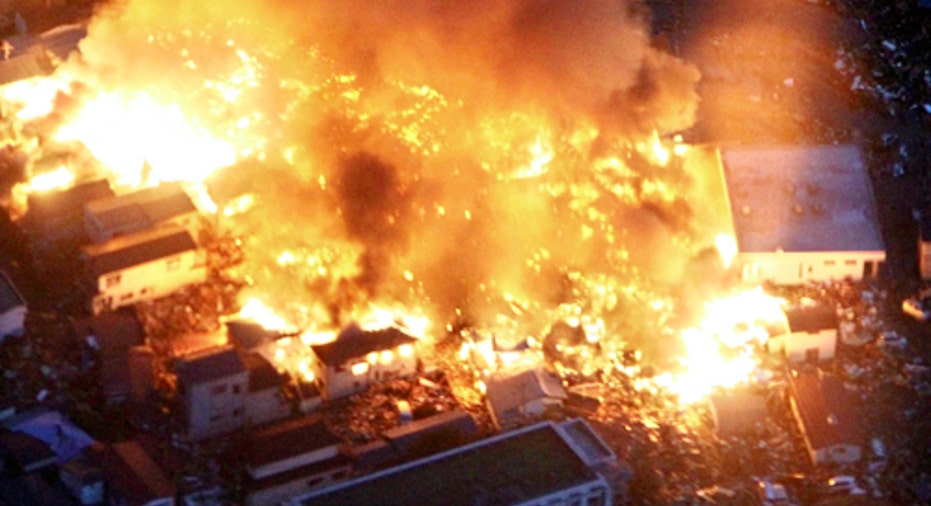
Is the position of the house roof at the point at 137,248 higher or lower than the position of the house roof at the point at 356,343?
higher

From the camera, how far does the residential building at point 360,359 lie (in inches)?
894

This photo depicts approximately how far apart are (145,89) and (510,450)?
1282 cm

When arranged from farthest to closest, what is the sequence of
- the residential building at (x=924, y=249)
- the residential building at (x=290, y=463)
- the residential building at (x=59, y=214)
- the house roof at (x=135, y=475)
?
the residential building at (x=924, y=249) < the residential building at (x=59, y=214) < the residential building at (x=290, y=463) < the house roof at (x=135, y=475)

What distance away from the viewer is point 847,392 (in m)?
22.4

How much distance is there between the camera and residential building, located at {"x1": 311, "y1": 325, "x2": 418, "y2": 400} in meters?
22.7

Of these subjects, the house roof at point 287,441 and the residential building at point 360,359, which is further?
the residential building at point 360,359

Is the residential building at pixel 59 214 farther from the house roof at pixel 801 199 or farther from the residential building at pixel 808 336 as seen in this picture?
the residential building at pixel 808 336

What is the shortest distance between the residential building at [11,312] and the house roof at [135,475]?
3490 millimetres

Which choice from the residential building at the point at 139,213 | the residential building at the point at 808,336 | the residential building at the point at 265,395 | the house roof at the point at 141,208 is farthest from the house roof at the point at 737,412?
the house roof at the point at 141,208

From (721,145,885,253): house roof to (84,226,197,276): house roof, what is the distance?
36.7 feet

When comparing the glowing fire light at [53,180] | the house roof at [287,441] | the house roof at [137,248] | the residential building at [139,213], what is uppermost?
the glowing fire light at [53,180]

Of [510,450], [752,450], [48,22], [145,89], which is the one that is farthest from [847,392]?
[48,22]

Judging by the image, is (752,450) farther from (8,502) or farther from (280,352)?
(8,502)

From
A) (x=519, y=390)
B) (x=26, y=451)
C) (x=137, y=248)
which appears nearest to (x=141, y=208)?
(x=137, y=248)
